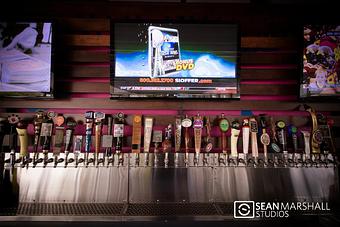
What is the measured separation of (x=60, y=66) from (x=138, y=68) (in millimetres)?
841

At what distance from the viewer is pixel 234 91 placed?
255 centimetres

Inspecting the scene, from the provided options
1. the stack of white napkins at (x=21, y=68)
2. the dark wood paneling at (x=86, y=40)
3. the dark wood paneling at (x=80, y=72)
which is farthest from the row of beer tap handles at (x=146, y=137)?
the dark wood paneling at (x=86, y=40)

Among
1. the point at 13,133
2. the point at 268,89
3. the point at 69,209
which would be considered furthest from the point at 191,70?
the point at 13,133

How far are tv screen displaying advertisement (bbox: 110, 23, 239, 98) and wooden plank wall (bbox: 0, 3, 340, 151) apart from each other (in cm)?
27

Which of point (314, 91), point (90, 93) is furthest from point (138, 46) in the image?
point (314, 91)

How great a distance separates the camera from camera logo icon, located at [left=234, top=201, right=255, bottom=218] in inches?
95.3

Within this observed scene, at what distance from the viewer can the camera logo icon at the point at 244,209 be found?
7.94 feet

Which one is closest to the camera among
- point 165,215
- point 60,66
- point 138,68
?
point 165,215

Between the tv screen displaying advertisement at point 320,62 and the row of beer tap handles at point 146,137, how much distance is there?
21 centimetres

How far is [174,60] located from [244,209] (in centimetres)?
148

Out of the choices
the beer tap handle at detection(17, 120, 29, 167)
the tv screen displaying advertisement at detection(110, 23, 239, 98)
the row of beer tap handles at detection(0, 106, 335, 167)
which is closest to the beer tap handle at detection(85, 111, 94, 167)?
the row of beer tap handles at detection(0, 106, 335, 167)

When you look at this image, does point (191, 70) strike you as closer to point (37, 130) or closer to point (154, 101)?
point (154, 101)

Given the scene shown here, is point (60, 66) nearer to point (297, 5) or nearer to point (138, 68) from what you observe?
point (138, 68)

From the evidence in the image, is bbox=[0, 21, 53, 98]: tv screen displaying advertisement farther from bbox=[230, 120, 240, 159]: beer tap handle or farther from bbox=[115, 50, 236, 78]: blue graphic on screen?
bbox=[230, 120, 240, 159]: beer tap handle
